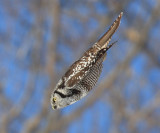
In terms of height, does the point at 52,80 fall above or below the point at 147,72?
below

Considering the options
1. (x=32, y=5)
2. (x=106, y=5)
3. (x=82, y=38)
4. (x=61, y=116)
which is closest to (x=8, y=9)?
(x=32, y=5)

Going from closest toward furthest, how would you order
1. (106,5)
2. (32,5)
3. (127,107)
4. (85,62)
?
(85,62), (106,5), (32,5), (127,107)

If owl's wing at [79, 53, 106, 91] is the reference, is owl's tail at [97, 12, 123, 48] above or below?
above

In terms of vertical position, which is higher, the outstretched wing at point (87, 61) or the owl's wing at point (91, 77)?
the outstretched wing at point (87, 61)

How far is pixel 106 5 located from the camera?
3598mm

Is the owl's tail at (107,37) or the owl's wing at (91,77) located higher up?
the owl's tail at (107,37)

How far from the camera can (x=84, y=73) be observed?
0.94 meters

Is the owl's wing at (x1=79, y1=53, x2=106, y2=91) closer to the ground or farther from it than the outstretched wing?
closer to the ground

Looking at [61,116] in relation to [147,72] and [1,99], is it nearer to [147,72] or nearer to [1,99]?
[1,99]

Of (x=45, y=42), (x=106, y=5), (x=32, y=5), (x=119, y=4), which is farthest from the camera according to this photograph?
(x=32, y=5)

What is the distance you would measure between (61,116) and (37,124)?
324 mm

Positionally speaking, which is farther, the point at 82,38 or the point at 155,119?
the point at 155,119

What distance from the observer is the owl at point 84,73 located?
0.91 meters

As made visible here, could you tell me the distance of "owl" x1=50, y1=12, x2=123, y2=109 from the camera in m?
0.91
